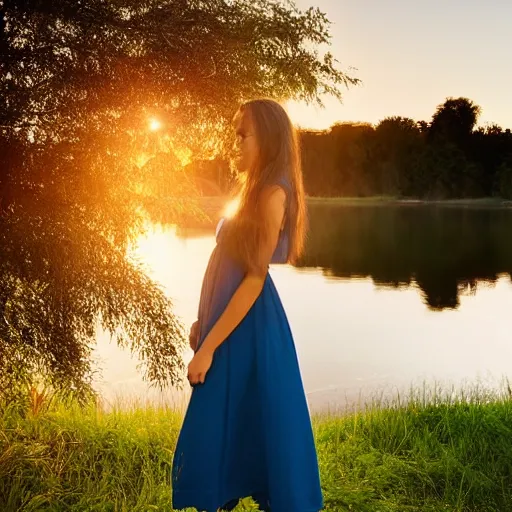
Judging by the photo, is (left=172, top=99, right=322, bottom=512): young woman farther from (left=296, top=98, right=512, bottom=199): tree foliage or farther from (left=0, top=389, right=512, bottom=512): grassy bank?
(left=296, top=98, right=512, bottom=199): tree foliage

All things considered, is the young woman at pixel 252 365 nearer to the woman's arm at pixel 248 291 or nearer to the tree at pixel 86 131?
the woman's arm at pixel 248 291

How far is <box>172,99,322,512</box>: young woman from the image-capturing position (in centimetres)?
263

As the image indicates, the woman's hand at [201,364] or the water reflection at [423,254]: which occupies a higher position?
the woman's hand at [201,364]

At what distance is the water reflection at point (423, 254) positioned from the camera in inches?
1004

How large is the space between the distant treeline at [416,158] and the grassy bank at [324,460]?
216ft

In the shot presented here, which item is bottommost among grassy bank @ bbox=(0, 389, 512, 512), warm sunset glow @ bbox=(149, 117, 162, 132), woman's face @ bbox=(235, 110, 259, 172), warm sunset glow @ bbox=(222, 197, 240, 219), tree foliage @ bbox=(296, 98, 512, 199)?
grassy bank @ bbox=(0, 389, 512, 512)

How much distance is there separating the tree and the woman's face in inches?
124

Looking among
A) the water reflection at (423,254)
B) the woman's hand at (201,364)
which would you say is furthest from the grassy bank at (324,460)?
the water reflection at (423,254)

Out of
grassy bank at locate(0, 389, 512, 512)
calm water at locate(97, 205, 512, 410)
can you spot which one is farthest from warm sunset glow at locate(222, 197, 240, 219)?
calm water at locate(97, 205, 512, 410)

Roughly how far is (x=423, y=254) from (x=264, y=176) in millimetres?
31805

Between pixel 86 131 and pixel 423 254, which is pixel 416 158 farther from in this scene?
pixel 86 131

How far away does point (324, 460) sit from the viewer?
4.88m

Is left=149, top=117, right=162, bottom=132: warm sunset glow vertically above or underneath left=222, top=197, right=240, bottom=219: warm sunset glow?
above

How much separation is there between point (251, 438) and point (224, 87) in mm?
3674
